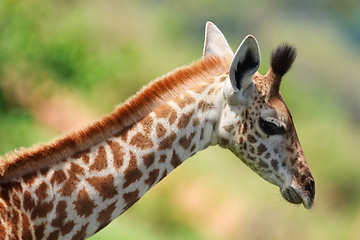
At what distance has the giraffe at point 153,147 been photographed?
5852 millimetres

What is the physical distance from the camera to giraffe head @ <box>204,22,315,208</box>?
666 cm

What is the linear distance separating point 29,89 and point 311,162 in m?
10.3

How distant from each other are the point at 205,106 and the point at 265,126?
61 centimetres

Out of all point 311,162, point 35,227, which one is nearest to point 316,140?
point 311,162

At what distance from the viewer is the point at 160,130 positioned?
21.3ft

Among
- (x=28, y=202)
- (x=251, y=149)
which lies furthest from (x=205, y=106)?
(x=28, y=202)

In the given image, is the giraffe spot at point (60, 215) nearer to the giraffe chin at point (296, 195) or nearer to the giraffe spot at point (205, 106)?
the giraffe spot at point (205, 106)

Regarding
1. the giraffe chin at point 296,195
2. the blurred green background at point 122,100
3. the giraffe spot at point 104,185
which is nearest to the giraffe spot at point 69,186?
the giraffe spot at point 104,185

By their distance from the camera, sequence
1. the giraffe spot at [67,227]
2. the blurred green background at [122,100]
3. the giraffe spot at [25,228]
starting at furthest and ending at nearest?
1. the blurred green background at [122,100]
2. the giraffe spot at [67,227]
3. the giraffe spot at [25,228]

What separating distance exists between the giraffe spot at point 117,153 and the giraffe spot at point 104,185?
0.40 feet

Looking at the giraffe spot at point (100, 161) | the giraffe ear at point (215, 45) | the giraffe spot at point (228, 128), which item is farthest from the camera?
the giraffe ear at point (215, 45)

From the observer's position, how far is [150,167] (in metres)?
6.42

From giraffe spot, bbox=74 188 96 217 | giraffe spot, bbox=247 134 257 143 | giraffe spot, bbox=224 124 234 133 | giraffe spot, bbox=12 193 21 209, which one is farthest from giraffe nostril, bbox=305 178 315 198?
giraffe spot, bbox=12 193 21 209

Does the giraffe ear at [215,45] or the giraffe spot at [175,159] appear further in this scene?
the giraffe ear at [215,45]
